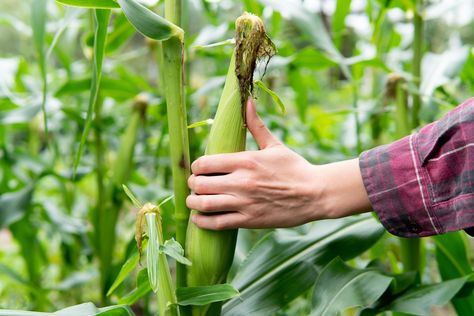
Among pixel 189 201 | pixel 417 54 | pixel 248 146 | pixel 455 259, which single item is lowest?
pixel 455 259

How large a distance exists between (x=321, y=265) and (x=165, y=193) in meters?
0.41

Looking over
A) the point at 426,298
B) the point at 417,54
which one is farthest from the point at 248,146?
the point at 426,298

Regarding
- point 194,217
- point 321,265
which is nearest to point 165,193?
point 321,265

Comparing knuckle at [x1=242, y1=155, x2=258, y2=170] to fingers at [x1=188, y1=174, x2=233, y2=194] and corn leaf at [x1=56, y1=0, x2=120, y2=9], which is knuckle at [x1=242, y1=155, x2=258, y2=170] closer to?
fingers at [x1=188, y1=174, x2=233, y2=194]

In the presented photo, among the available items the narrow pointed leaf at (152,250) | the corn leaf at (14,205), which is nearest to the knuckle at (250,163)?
the narrow pointed leaf at (152,250)

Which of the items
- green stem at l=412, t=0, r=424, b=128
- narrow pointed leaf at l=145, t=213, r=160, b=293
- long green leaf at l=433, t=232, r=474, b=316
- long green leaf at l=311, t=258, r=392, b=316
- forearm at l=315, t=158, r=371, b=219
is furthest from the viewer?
green stem at l=412, t=0, r=424, b=128

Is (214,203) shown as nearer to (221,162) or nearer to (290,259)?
(221,162)

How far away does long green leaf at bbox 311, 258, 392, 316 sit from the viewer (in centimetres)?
74

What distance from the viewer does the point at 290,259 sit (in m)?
0.83

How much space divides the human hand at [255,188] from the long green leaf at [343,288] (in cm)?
17

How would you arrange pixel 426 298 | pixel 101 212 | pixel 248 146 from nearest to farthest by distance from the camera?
pixel 426 298 < pixel 101 212 < pixel 248 146

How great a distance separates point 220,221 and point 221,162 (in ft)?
0.21

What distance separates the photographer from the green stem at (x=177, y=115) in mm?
600

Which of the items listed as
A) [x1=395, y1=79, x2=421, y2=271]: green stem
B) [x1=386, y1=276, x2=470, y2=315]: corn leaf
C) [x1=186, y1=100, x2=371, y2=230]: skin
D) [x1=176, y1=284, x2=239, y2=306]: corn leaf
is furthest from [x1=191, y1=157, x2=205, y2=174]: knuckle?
[x1=395, y1=79, x2=421, y2=271]: green stem
